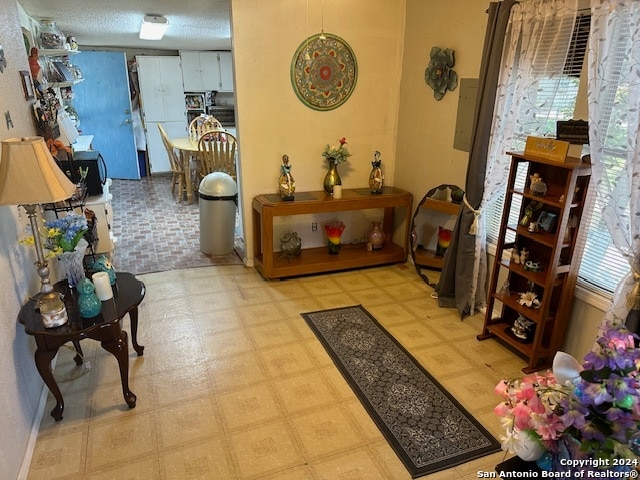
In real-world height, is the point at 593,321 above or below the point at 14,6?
below

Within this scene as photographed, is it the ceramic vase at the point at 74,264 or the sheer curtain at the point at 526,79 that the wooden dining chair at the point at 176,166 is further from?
the sheer curtain at the point at 526,79

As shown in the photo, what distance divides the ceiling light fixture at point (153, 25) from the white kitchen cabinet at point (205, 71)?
1727 millimetres

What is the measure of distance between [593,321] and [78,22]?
521 centimetres

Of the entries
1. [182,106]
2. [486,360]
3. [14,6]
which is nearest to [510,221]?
[486,360]

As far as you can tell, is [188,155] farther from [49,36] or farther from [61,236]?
[61,236]

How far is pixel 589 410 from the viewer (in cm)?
96

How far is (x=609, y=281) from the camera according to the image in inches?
88.5

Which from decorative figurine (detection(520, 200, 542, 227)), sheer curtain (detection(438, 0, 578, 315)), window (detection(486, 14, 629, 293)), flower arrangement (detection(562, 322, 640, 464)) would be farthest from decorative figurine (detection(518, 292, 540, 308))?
flower arrangement (detection(562, 322, 640, 464))

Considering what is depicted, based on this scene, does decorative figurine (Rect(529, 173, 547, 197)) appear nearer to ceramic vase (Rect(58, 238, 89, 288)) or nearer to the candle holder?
the candle holder

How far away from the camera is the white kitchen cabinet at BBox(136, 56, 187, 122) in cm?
673

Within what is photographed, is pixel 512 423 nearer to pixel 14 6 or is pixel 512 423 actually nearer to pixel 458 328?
pixel 458 328

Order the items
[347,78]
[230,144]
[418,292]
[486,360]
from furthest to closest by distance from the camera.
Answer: [230,144] < [347,78] < [418,292] < [486,360]

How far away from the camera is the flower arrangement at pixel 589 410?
921 mm

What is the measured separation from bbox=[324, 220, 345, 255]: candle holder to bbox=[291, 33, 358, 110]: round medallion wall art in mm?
997
